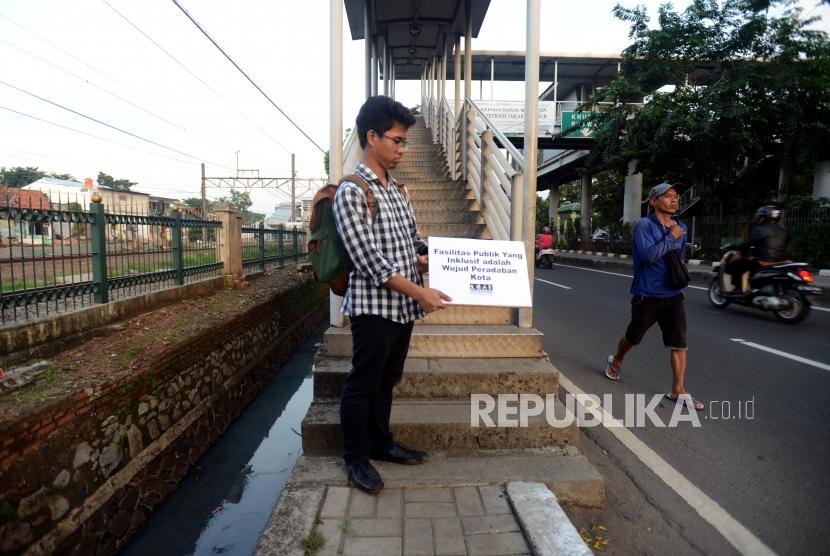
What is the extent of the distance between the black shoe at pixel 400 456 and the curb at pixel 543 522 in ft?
1.60

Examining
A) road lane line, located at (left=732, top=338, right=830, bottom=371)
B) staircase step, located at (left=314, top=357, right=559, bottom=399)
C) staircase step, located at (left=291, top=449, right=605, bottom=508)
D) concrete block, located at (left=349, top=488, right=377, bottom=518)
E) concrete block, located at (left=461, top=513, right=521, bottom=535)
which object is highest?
staircase step, located at (left=314, top=357, right=559, bottom=399)

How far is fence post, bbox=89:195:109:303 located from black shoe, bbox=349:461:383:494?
3.29m

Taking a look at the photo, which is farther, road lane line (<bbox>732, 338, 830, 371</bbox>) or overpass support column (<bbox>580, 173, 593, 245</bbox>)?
overpass support column (<bbox>580, 173, 593, 245</bbox>)

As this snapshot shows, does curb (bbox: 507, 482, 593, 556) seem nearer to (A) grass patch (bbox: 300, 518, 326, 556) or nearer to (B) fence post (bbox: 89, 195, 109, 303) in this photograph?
(A) grass patch (bbox: 300, 518, 326, 556)

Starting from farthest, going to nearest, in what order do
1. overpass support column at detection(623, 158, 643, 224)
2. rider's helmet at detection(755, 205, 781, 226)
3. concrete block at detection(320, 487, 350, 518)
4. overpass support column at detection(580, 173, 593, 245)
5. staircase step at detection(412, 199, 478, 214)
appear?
overpass support column at detection(580, 173, 593, 245) < overpass support column at detection(623, 158, 643, 224) < rider's helmet at detection(755, 205, 781, 226) < staircase step at detection(412, 199, 478, 214) < concrete block at detection(320, 487, 350, 518)

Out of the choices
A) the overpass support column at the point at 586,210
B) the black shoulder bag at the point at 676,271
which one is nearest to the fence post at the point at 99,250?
the black shoulder bag at the point at 676,271

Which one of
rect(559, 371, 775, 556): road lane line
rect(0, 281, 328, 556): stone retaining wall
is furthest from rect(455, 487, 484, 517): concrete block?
rect(0, 281, 328, 556): stone retaining wall

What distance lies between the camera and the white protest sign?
2314 mm

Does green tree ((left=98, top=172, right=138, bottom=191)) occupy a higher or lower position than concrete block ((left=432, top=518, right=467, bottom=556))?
higher

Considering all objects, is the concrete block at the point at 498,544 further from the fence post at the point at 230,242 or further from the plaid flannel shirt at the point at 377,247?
the fence post at the point at 230,242

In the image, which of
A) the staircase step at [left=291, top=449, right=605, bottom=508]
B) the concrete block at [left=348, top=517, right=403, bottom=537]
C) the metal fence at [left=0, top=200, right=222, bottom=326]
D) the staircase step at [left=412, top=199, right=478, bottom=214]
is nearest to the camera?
the concrete block at [left=348, top=517, right=403, bottom=537]

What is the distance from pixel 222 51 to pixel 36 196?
754cm

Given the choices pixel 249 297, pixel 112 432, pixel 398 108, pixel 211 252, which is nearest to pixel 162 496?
pixel 112 432

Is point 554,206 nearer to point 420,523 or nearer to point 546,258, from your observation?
point 546,258
